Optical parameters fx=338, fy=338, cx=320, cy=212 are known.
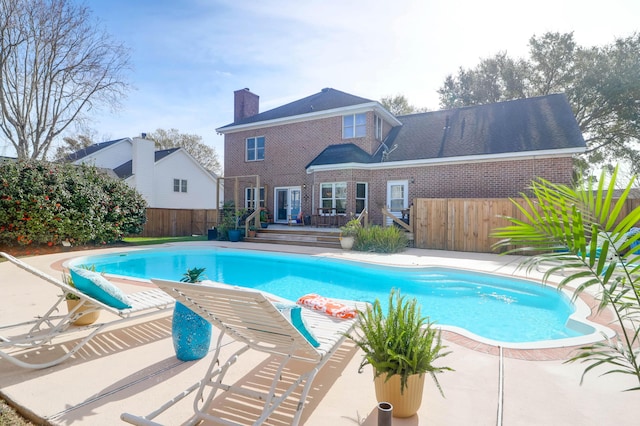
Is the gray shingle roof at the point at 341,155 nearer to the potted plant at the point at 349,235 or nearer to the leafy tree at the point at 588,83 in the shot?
the potted plant at the point at 349,235

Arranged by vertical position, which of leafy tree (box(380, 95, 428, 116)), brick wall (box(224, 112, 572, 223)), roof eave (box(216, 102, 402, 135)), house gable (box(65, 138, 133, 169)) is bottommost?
brick wall (box(224, 112, 572, 223))

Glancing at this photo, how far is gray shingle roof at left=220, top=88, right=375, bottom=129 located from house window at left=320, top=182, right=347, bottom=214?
445 cm

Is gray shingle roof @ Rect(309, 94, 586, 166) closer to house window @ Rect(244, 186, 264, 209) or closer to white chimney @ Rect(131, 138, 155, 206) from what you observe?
house window @ Rect(244, 186, 264, 209)

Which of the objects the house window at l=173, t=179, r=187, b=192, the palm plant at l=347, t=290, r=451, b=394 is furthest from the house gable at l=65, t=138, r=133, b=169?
the palm plant at l=347, t=290, r=451, b=394

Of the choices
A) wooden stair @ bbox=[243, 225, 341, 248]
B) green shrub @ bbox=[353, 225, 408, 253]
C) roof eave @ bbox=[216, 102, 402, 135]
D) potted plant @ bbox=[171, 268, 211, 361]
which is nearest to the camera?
potted plant @ bbox=[171, 268, 211, 361]

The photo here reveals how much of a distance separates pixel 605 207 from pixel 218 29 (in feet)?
39.4

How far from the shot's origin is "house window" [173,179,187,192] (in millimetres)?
25266

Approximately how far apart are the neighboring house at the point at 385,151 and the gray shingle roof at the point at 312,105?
0.29ft

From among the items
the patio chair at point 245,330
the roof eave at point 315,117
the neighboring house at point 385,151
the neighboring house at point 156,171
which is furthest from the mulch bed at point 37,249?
the patio chair at point 245,330

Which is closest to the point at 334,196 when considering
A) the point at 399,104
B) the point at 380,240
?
the point at 380,240

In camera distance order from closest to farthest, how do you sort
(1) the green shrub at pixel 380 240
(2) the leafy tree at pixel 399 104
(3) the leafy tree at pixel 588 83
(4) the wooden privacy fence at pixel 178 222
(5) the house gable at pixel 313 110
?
(1) the green shrub at pixel 380 240 → (5) the house gable at pixel 313 110 → (4) the wooden privacy fence at pixel 178 222 → (3) the leafy tree at pixel 588 83 → (2) the leafy tree at pixel 399 104

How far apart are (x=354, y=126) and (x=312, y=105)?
340 centimetres

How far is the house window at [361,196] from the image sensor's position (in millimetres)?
16844

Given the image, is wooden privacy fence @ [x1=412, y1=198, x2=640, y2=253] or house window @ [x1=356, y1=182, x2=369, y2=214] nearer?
wooden privacy fence @ [x1=412, y1=198, x2=640, y2=253]
